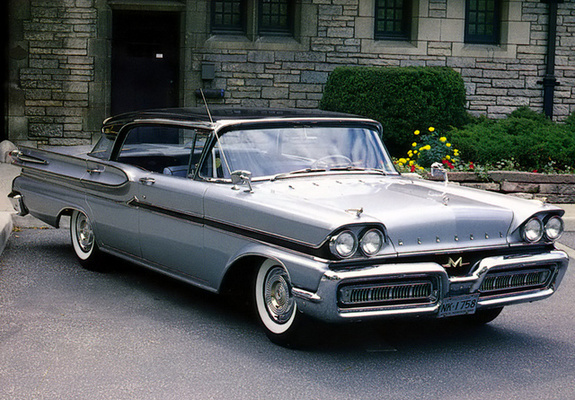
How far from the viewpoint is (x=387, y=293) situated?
474 centimetres

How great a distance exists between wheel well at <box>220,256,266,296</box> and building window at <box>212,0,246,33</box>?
10333mm

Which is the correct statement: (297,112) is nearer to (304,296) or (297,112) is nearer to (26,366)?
(304,296)

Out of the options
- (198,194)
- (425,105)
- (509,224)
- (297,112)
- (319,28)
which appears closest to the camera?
(509,224)

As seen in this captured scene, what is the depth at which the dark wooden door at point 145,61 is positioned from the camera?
50.2ft

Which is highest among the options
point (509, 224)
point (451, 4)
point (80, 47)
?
point (451, 4)

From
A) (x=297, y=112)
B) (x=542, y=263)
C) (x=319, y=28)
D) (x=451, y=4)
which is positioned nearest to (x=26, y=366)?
(x=297, y=112)

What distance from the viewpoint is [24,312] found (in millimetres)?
5824

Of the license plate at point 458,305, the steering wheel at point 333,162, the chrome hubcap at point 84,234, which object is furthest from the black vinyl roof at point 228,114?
the license plate at point 458,305

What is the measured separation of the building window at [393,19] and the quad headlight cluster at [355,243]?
37.7 feet

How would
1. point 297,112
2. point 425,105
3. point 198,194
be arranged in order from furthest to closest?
point 425,105, point 297,112, point 198,194

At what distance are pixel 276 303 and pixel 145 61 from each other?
11021 millimetres

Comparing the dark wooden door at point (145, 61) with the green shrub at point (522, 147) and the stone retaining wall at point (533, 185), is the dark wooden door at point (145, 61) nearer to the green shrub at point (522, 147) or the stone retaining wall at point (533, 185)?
the green shrub at point (522, 147)

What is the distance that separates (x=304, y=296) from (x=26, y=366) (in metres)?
1.57

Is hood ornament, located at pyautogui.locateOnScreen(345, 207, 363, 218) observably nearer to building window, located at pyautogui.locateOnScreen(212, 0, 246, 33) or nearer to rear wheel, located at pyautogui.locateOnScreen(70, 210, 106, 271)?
rear wheel, located at pyautogui.locateOnScreen(70, 210, 106, 271)
